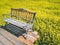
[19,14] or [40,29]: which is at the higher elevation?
[19,14]

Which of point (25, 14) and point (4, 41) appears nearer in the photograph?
point (4, 41)

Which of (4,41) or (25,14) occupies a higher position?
(25,14)

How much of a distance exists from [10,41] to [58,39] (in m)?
2.78

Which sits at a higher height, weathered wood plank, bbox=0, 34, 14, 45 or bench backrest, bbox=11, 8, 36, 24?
bench backrest, bbox=11, 8, 36, 24

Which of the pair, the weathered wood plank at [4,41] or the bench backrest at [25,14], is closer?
the weathered wood plank at [4,41]

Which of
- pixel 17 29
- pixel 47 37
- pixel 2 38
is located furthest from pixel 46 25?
pixel 2 38

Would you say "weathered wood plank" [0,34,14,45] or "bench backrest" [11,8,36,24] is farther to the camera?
"bench backrest" [11,8,36,24]

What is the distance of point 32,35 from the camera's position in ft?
20.6

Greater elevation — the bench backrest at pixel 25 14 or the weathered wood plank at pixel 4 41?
the bench backrest at pixel 25 14

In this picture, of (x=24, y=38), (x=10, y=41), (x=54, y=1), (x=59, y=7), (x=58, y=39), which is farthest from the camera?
(x=54, y=1)

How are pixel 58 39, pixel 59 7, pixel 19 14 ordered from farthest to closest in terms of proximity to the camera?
pixel 59 7 → pixel 19 14 → pixel 58 39

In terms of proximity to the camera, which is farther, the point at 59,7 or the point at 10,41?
the point at 59,7

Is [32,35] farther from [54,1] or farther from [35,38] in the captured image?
[54,1]

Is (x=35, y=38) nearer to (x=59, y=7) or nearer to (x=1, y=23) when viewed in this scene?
(x=1, y=23)
